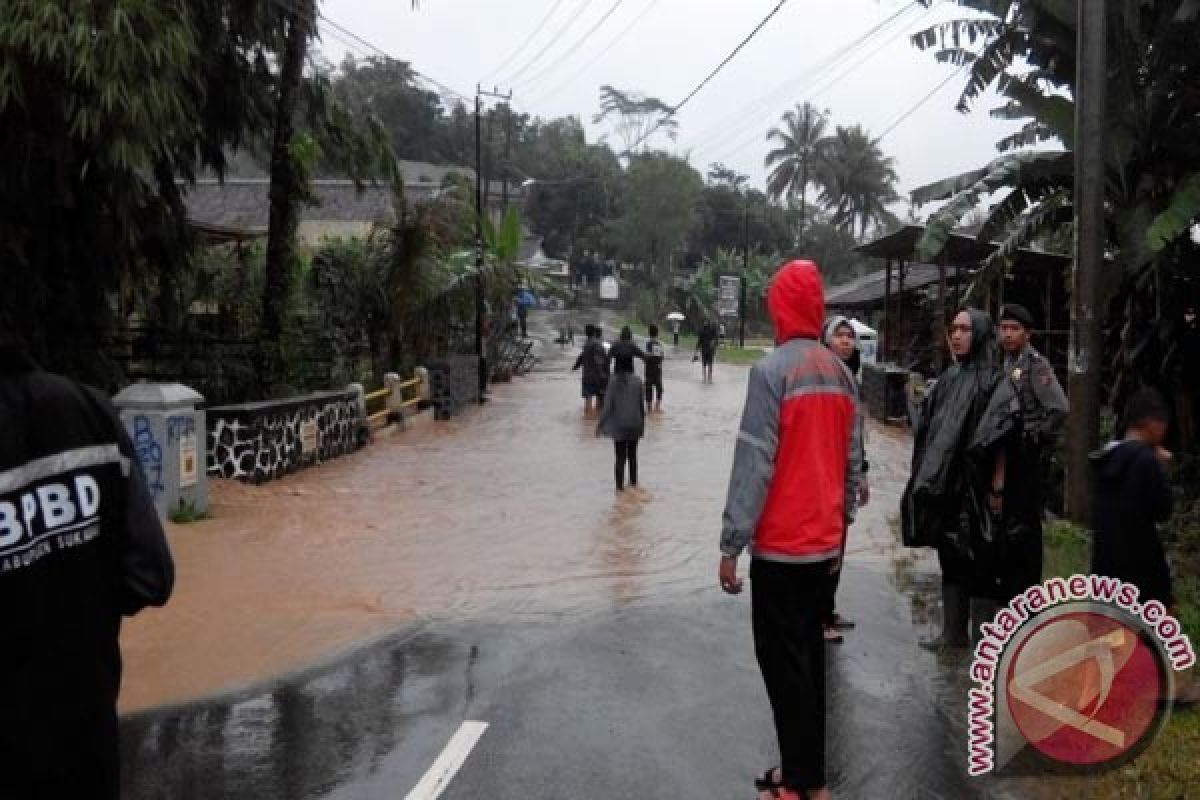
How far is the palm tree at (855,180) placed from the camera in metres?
70.4

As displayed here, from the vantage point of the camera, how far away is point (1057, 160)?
36.7 ft

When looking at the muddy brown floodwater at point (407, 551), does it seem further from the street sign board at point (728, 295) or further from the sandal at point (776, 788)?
the street sign board at point (728, 295)

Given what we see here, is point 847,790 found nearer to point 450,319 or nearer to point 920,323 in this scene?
point 450,319

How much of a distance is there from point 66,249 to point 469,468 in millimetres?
5574

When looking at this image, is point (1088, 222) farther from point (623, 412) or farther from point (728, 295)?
point (728, 295)

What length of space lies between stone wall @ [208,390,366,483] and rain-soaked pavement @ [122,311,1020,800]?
50 cm

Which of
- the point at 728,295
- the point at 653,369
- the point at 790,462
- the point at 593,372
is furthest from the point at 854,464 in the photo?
the point at 728,295

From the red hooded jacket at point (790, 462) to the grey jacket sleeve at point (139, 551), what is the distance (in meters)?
1.96

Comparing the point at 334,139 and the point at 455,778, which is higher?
the point at 334,139

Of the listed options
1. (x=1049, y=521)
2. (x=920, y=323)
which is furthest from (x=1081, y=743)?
(x=920, y=323)

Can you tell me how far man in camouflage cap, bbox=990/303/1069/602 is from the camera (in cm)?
553

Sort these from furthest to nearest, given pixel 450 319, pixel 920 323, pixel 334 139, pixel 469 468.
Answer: pixel 920 323
pixel 450 319
pixel 334 139
pixel 469 468

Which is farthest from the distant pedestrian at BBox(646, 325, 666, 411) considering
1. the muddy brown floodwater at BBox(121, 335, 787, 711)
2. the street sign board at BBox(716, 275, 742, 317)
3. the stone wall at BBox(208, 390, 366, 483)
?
the street sign board at BBox(716, 275, 742, 317)

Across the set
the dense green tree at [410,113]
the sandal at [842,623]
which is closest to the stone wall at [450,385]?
the sandal at [842,623]
